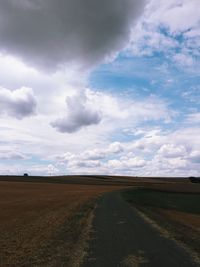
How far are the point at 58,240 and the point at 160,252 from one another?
19.5 ft

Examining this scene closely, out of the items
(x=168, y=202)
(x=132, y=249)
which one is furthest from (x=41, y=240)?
(x=168, y=202)

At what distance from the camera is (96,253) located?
1550cm

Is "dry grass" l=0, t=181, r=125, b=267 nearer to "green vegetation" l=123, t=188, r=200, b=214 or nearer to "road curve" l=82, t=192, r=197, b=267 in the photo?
"road curve" l=82, t=192, r=197, b=267

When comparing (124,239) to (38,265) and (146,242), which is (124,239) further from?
(38,265)

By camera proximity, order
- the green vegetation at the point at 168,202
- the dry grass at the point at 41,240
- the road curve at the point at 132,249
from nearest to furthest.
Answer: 1. the road curve at the point at 132,249
2. the dry grass at the point at 41,240
3. the green vegetation at the point at 168,202

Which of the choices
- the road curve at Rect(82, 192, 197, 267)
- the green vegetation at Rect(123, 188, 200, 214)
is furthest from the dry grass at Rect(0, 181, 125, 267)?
the green vegetation at Rect(123, 188, 200, 214)

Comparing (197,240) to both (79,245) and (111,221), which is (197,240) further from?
(111,221)

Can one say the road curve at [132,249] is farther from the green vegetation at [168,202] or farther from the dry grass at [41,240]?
the green vegetation at [168,202]

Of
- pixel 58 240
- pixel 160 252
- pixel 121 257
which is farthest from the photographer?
pixel 58 240

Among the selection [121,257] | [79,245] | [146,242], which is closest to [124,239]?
[146,242]

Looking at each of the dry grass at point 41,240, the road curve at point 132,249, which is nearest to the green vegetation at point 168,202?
the dry grass at point 41,240

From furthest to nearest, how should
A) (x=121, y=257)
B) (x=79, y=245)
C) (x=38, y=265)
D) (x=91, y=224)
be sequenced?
(x=91, y=224) < (x=79, y=245) < (x=121, y=257) < (x=38, y=265)

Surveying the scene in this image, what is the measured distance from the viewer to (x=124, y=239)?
1914 centimetres

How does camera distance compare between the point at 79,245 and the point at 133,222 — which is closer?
the point at 79,245
